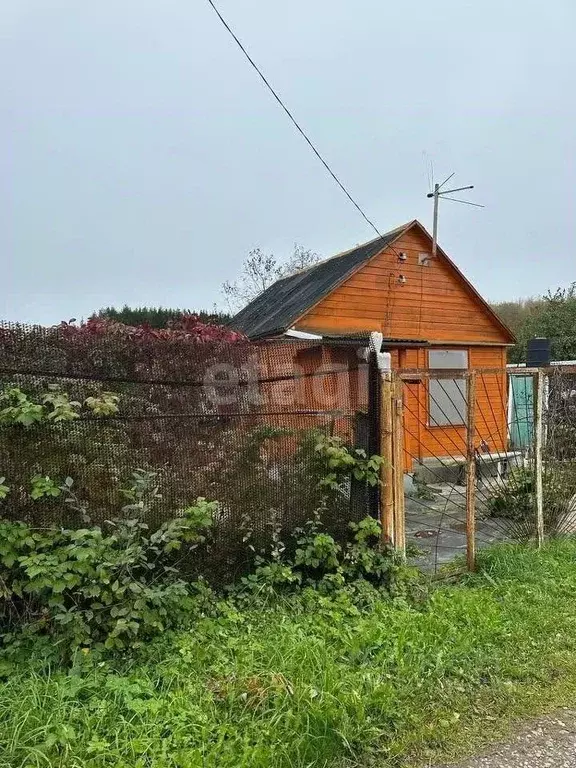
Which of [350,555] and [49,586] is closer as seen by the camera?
[49,586]

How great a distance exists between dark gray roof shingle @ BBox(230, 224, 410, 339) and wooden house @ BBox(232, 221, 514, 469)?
0.13 ft

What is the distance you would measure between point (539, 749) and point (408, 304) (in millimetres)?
9331

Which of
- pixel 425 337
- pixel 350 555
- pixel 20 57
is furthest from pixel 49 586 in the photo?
pixel 425 337

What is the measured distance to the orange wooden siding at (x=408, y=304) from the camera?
10211 millimetres

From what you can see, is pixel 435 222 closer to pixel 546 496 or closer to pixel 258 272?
pixel 546 496

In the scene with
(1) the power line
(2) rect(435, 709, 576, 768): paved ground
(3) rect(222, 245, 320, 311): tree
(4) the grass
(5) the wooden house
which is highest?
(3) rect(222, 245, 320, 311): tree

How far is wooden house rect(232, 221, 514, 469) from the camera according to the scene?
398 inches

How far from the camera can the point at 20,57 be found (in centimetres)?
604

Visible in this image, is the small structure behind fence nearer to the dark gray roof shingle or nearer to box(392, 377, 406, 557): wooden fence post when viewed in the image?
box(392, 377, 406, 557): wooden fence post

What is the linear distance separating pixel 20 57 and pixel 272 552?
20.4 ft

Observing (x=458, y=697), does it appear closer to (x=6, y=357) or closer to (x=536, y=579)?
A: (x=536, y=579)

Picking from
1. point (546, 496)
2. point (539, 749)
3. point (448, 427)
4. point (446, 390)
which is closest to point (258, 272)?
point (446, 390)

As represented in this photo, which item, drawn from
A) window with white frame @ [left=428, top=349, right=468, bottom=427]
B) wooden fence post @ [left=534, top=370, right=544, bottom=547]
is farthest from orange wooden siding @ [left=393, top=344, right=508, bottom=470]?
wooden fence post @ [left=534, top=370, right=544, bottom=547]

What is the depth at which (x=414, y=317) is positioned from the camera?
11.0 metres
